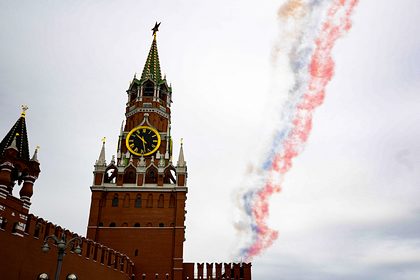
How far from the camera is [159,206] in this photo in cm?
5009

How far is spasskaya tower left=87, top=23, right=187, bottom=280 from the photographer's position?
46656mm

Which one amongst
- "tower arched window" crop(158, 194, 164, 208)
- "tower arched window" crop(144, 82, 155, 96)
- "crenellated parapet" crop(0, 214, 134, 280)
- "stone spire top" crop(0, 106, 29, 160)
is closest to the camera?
"crenellated parapet" crop(0, 214, 134, 280)

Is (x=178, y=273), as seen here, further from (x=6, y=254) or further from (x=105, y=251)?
(x=6, y=254)

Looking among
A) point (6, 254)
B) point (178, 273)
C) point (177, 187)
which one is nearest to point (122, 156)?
point (177, 187)

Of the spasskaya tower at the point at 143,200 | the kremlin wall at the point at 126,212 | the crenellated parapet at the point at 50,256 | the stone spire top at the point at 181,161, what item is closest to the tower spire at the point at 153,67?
the kremlin wall at the point at 126,212

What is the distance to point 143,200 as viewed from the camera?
50344mm

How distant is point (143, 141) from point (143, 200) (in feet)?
31.5

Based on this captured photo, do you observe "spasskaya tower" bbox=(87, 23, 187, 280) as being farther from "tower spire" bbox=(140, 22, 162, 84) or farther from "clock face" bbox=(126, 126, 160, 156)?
"tower spire" bbox=(140, 22, 162, 84)

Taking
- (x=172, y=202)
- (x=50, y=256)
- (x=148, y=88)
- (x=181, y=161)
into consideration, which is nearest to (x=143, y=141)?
(x=181, y=161)

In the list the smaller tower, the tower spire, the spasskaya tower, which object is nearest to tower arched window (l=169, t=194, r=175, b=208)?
the spasskaya tower

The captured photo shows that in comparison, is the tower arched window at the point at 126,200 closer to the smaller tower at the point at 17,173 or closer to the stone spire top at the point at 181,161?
the stone spire top at the point at 181,161

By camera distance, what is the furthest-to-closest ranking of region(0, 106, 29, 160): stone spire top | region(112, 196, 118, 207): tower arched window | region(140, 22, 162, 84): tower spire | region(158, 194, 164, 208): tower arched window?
region(140, 22, 162, 84): tower spire → region(158, 194, 164, 208): tower arched window → region(112, 196, 118, 207): tower arched window → region(0, 106, 29, 160): stone spire top

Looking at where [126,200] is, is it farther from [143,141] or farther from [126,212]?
[143,141]

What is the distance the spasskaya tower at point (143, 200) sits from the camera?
46.7 metres
